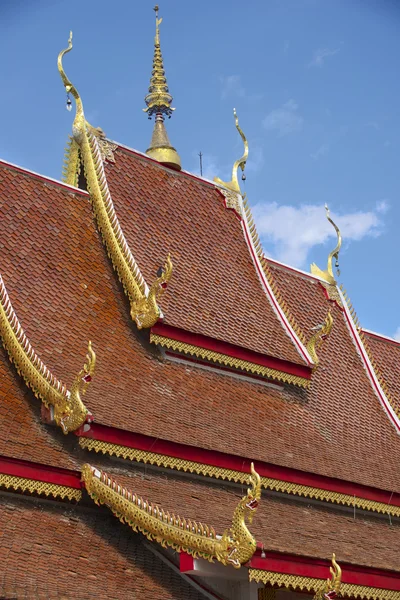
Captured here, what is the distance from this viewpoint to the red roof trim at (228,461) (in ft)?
41.2

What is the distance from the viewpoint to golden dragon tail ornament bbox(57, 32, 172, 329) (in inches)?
580

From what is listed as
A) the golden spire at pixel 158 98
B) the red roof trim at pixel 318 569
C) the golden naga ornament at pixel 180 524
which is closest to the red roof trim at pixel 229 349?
the golden naga ornament at pixel 180 524

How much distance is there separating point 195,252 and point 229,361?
2.43 meters

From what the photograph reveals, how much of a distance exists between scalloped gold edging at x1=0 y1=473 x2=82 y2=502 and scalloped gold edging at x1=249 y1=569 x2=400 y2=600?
218 centimetres

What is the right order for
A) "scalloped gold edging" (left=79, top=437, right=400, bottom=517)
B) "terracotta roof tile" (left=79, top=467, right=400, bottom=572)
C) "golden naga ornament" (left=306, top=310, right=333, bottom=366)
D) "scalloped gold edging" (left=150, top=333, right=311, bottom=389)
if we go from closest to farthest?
"terracotta roof tile" (left=79, top=467, right=400, bottom=572), "scalloped gold edging" (left=79, top=437, right=400, bottom=517), "scalloped gold edging" (left=150, top=333, right=311, bottom=389), "golden naga ornament" (left=306, top=310, right=333, bottom=366)

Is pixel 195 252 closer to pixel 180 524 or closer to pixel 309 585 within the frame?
pixel 180 524

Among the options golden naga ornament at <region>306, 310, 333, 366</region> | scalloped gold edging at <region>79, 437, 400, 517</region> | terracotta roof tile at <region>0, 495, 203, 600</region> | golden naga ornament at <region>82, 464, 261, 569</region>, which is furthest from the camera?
golden naga ornament at <region>306, 310, 333, 366</region>

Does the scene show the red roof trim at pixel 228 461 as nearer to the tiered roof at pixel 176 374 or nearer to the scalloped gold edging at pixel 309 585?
the tiered roof at pixel 176 374

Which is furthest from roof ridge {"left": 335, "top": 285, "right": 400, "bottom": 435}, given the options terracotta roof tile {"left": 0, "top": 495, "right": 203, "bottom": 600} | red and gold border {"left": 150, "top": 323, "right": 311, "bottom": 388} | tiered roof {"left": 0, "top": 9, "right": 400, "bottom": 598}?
terracotta roof tile {"left": 0, "top": 495, "right": 203, "bottom": 600}

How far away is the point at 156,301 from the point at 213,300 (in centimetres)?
163

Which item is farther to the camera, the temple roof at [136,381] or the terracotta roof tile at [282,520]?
the temple roof at [136,381]

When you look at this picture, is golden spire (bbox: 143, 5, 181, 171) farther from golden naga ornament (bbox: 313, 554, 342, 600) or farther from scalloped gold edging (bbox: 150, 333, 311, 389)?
golden naga ornament (bbox: 313, 554, 342, 600)

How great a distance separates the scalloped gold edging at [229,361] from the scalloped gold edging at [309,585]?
3806mm

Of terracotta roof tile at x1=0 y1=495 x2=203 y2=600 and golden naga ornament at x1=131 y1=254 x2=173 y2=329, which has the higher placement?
golden naga ornament at x1=131 y1=254 x2=173 y2=329
